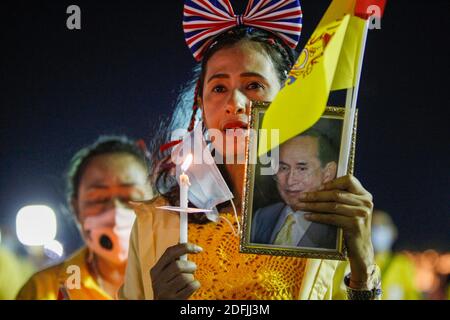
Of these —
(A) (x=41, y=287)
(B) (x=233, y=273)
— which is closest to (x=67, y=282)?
(A) (x=41, y=287)

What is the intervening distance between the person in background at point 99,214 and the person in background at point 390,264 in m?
1.11

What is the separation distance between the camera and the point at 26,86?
334cm

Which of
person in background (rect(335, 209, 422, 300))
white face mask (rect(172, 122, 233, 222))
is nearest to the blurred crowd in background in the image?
person in background (rect(335, 209, 422, 300))

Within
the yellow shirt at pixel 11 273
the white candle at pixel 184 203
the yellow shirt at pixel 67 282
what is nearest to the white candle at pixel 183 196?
the white candle at pixel 184 203

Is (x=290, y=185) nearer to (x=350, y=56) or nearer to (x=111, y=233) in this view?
(x=350, y=56)

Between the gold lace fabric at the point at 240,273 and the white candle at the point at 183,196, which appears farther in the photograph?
the gold lace fabric at the point at 240,273

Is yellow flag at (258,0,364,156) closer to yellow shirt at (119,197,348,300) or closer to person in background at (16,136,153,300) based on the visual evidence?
yellow shirt at (119,197,348,300)

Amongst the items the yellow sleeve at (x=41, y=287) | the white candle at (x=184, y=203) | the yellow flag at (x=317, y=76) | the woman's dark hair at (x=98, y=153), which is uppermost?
the yellow flag at (x=317, y=76)

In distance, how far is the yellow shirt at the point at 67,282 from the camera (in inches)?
129

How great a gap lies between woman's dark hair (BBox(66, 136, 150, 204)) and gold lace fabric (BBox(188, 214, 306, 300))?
21.7 inches

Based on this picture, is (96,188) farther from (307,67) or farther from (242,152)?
(307,67)

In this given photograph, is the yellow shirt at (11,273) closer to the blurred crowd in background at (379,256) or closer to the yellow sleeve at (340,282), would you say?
the blurred crowd in background at (379,256)
